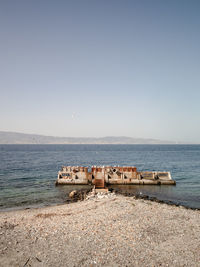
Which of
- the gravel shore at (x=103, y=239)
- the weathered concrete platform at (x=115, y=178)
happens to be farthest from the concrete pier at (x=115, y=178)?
the gravel shore at (x=103, y=239)

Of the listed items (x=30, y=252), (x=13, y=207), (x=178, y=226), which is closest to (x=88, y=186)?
(x=13, y=207)

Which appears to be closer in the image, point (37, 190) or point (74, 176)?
point (37, 190)

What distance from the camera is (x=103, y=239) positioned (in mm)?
12547

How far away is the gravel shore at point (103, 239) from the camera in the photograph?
1054 cm

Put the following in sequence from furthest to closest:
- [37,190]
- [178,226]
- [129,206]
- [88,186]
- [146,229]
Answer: [88,186] → [37,190] → [129,206] → [178,226] → [146,229]

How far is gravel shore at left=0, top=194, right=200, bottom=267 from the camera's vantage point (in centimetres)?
1054

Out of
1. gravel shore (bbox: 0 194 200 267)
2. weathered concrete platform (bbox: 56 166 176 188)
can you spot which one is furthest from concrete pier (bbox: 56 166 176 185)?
gravel shore (bbox: 0 194 200 267)

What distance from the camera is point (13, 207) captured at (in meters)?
22.9

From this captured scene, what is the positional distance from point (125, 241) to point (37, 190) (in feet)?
70.7

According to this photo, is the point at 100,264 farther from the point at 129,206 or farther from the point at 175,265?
the point at 129,206

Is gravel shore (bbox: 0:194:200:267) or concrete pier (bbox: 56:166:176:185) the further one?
concrete pier (bbox: 56:166:176:185)

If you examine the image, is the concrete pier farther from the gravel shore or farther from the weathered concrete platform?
the gravel shore

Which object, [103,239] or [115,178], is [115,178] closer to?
[115,178]

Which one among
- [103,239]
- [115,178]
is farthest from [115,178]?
Result: [103,239]
